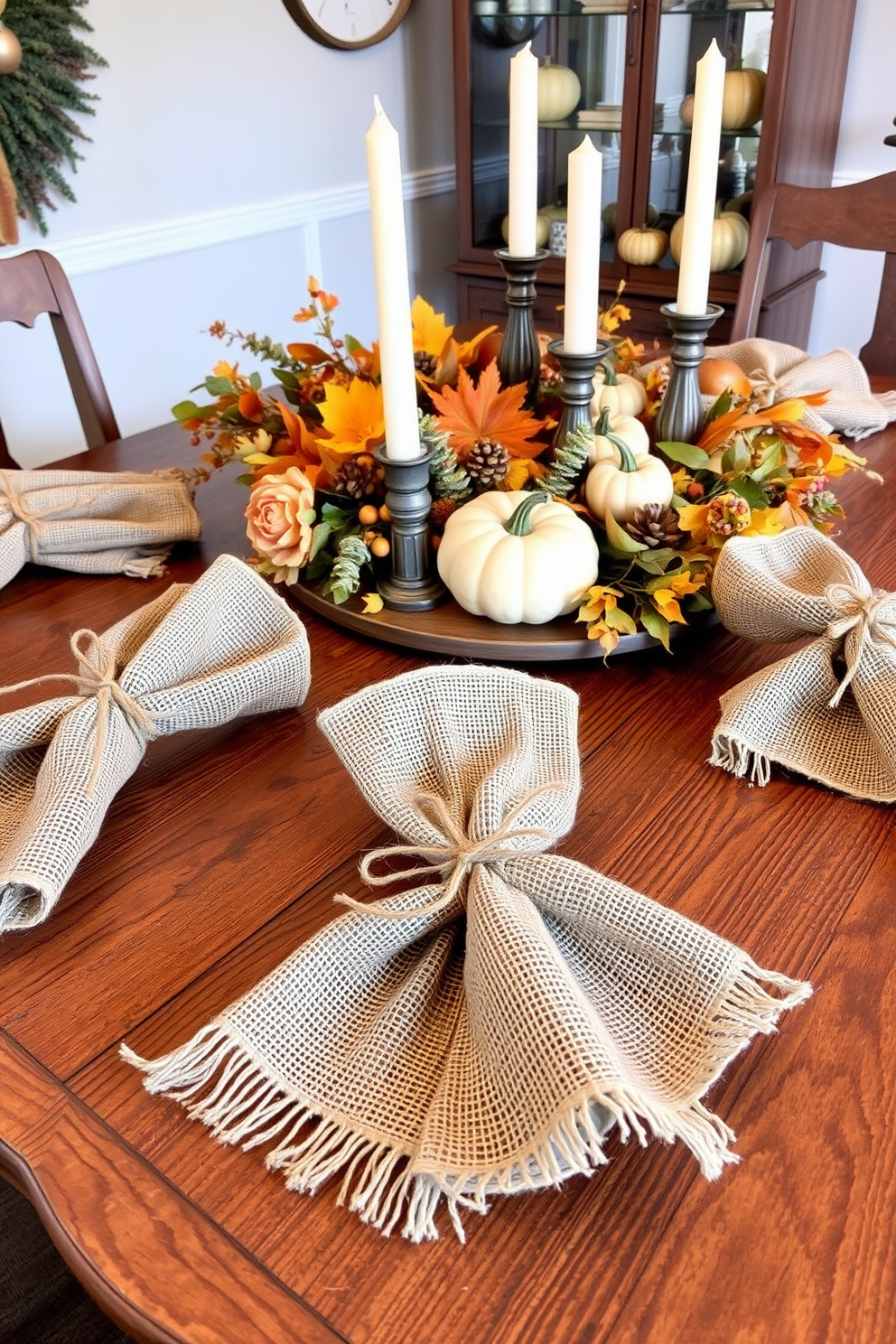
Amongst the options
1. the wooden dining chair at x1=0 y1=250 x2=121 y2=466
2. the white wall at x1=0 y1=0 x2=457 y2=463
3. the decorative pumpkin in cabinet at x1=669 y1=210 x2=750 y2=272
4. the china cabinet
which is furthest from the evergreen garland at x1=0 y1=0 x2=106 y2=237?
the decorative pumpkin in cabinet at x1=669 y1=210 x2=750 y2=272

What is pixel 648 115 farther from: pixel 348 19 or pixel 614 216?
pixel 348 19

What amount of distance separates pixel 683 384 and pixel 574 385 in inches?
4.6

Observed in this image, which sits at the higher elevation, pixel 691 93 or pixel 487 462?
pixel 691 93

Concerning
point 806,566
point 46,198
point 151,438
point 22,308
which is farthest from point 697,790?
point 46,198

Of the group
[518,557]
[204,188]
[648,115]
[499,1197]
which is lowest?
[499,1197]

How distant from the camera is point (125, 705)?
64 centimetres

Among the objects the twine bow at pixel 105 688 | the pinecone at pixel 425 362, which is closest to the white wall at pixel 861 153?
the pinecone at pixel 425 362

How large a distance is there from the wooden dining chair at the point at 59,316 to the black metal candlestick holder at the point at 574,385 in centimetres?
79

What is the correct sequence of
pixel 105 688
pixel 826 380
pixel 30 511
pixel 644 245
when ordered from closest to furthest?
pixel 105 688, pixel 30 511, pixel 826 380, pixel 644 245

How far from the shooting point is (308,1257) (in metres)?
0.40

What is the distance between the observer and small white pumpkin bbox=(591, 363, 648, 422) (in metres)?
0.93

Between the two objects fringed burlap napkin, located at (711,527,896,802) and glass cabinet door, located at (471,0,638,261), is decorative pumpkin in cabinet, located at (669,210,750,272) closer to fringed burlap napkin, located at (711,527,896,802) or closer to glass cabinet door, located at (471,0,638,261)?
glass cabinet door, located at (471,0,638,261)

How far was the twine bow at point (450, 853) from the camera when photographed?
1.64 ft

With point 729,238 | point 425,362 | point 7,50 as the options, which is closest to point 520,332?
point 425,362
